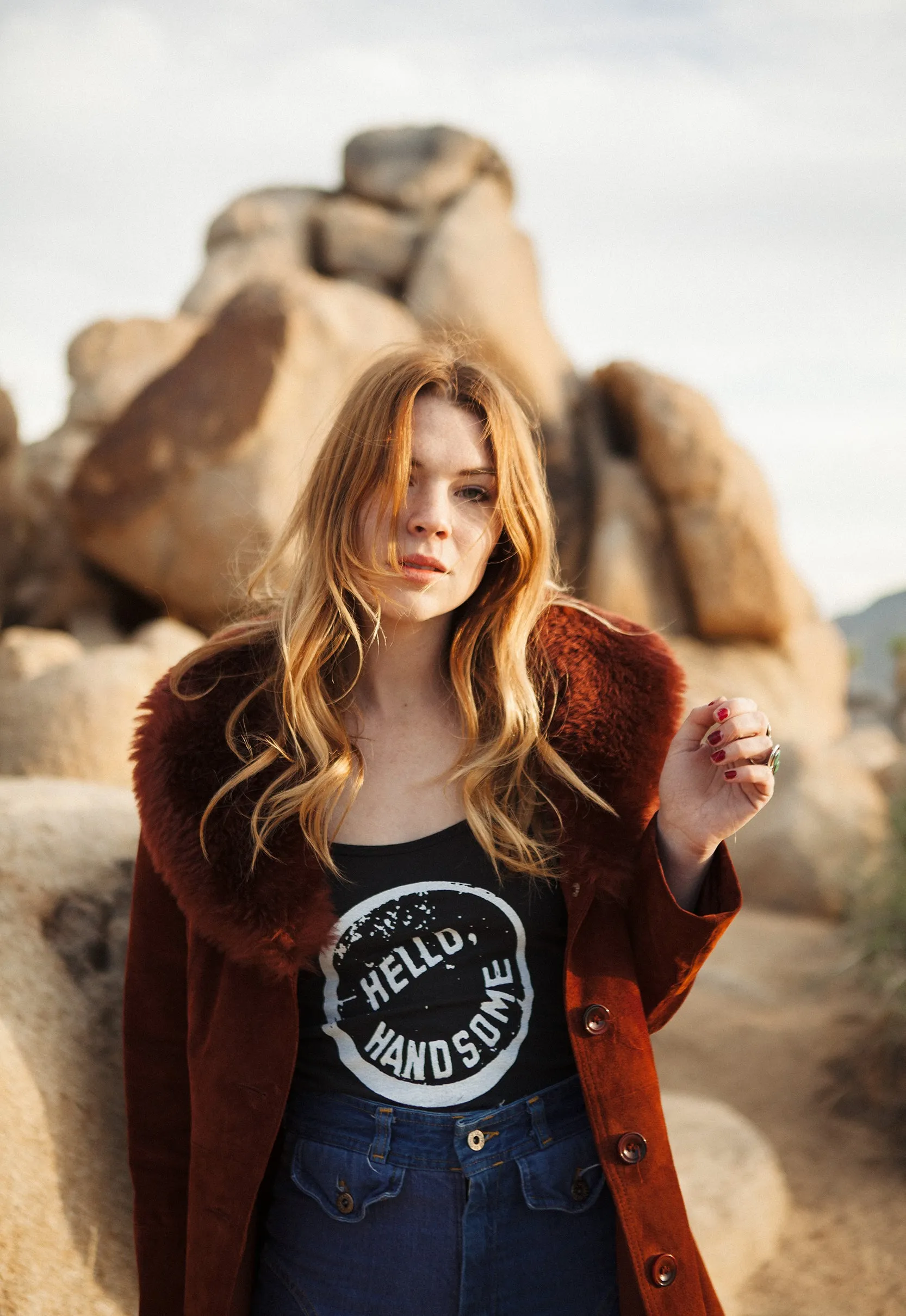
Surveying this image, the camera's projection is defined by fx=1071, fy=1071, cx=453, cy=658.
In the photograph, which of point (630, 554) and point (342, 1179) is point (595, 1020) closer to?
point (342, 1179)

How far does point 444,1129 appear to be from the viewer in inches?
67.6

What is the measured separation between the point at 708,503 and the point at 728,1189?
284 inches

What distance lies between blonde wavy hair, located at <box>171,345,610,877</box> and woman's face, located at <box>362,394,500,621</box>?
0.9 inches

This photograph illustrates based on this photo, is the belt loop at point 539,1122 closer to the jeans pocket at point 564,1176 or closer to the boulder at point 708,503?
the jeans pocket at point 564,1176

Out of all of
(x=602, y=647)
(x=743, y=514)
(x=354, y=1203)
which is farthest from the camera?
(x=743, y=514)

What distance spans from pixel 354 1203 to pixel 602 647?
1064mm

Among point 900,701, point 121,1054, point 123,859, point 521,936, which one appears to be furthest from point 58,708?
point 900,701

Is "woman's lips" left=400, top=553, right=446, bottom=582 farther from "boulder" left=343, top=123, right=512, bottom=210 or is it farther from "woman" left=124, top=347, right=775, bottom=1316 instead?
"boulder" left=343, top=123, right=512, bottom=210

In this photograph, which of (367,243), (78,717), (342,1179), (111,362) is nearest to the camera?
(342,1179)

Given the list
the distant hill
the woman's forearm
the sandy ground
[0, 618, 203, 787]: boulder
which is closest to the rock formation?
the sandy ground

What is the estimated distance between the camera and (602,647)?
6.84ft

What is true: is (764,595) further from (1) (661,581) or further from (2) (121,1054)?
(2) (121,1054)

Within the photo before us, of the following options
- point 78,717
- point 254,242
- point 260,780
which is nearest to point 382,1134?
point 260,780

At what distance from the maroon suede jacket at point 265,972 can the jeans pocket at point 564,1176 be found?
0.06 meters
